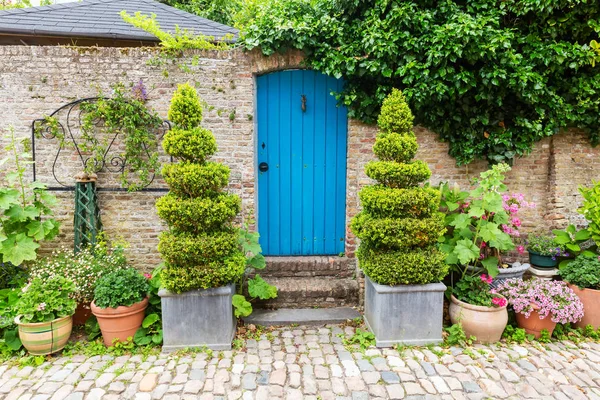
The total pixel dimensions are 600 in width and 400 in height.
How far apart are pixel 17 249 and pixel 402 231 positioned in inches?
153

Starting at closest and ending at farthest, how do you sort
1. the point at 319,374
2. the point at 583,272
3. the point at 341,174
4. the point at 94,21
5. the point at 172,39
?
1. the point at 319,374
2. the point at 583,272
3. the point at 172,39
4. the point at 341,174
5. the point at 94,21

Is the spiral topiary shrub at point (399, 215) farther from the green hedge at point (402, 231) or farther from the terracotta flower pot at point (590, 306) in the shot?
the terracotta flower pot at point (590, 306)

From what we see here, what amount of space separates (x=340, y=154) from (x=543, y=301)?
8.94ft

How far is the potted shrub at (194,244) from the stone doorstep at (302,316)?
1.75ft

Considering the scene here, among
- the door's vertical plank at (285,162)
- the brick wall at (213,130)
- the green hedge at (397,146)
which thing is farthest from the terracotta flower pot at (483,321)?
the door's vertical plank at (285,162)

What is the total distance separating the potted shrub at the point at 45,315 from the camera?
10.8 ft

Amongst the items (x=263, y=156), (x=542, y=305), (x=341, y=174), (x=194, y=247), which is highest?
(x=263, y=156)

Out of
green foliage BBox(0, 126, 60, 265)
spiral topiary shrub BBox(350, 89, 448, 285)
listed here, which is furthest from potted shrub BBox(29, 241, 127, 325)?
spiral topiary shrub BBox(350, 89, 448, 285)

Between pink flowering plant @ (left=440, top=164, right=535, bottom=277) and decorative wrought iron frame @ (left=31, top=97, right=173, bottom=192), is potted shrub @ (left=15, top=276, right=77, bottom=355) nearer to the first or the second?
decorative wrought iron frame @ (left=31, top=97, right=173, bottom=192)

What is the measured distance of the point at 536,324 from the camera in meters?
3.75

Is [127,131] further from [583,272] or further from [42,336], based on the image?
[583,272]

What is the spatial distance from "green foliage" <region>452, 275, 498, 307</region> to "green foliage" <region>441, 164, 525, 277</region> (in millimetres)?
116

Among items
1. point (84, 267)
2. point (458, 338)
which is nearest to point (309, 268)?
point (458, 338)

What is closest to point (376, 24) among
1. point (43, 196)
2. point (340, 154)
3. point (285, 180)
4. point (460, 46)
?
point (460, 46)
